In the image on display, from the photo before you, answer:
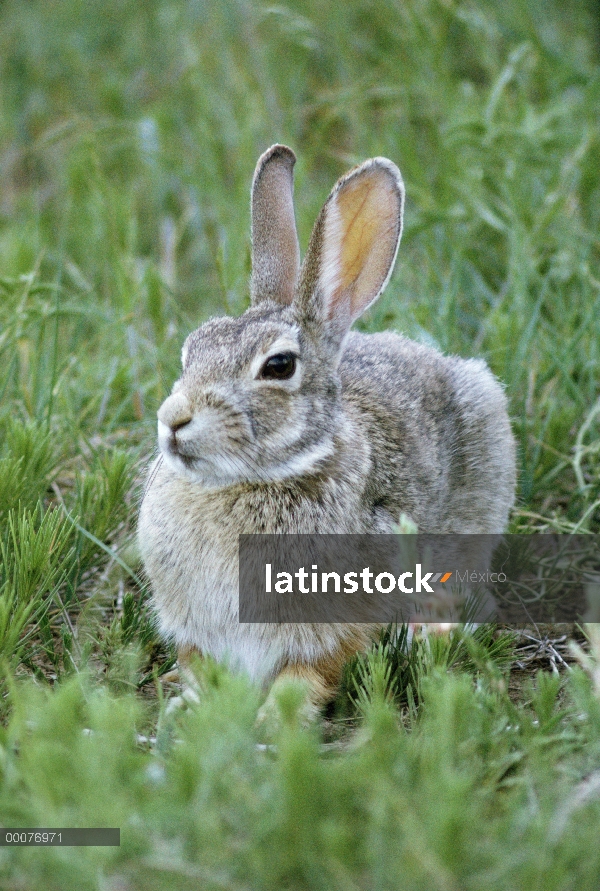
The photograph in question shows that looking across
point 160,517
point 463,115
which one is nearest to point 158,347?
point 160,517

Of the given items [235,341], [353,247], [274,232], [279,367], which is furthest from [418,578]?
[274,232]

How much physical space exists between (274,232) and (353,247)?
0.96 feet

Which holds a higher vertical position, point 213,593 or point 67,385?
point 67,385

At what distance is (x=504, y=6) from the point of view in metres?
6.54

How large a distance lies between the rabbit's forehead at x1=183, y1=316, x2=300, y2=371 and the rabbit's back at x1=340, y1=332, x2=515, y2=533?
1.50 ft

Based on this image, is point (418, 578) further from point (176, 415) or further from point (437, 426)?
point (176, 415)

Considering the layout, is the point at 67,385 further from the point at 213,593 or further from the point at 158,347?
the point at 213,593

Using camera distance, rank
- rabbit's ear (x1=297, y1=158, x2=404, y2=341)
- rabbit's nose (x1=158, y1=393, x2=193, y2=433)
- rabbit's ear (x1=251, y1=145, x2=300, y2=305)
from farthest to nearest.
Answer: rabbit's ear (x1=251, y1=145, x2=300, y2=305)
rabbit's ear (x1=297, y1=158, x2=404, y2=341)
rabbit's nose (x1=158, y1=393, x2=193, y2=433)

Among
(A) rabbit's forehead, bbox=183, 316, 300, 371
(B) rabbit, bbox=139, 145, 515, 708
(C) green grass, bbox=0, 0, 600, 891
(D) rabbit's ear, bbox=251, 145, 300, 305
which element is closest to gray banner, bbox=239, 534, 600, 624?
(B) rabbit, bbox=139, 145, 515, 708

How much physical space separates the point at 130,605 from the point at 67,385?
4.58ft

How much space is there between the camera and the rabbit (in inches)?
125

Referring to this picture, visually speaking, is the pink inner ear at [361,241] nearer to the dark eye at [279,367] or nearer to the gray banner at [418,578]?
the dark eye at [279,367]

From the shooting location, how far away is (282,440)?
3203 mm

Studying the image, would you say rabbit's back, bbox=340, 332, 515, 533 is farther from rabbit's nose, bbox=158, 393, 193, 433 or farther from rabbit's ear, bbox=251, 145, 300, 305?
rabbit's nose, bbox=158, 393, 193, 433
